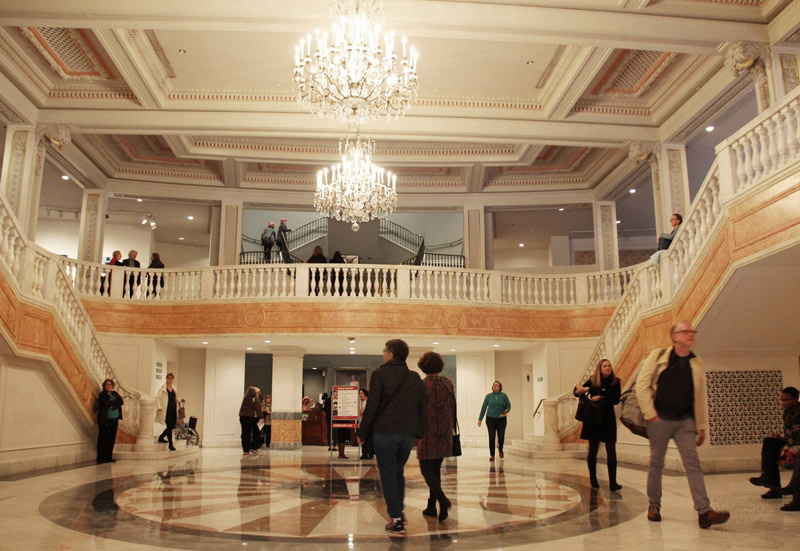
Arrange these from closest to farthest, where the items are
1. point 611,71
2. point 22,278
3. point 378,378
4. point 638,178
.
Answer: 1. point 378,378
2. point 22,278
3. point 611,71
4. point 638,178

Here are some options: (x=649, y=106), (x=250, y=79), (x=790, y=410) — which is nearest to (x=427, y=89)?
(x=250, y=79)

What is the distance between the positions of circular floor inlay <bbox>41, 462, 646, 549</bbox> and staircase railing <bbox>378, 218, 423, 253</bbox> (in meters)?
15.7

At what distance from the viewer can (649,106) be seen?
12.9m

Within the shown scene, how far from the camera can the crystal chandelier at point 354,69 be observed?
8.12m

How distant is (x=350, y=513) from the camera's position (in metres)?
5.57

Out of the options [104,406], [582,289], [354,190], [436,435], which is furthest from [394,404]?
[582,289]

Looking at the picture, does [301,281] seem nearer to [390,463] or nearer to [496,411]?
[496,411]

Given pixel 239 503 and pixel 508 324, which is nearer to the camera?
pixel 239 503

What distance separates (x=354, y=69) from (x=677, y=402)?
5292mm

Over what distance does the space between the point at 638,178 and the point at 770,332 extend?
7.56m

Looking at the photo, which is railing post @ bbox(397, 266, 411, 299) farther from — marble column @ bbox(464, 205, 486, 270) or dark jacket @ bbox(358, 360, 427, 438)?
dark jacket @ bbox(358, 360, 427, 438)

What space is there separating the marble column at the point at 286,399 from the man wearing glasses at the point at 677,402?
1056cm

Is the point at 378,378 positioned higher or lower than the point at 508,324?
lower

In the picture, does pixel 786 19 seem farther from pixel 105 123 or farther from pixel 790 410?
pixel 105 123
